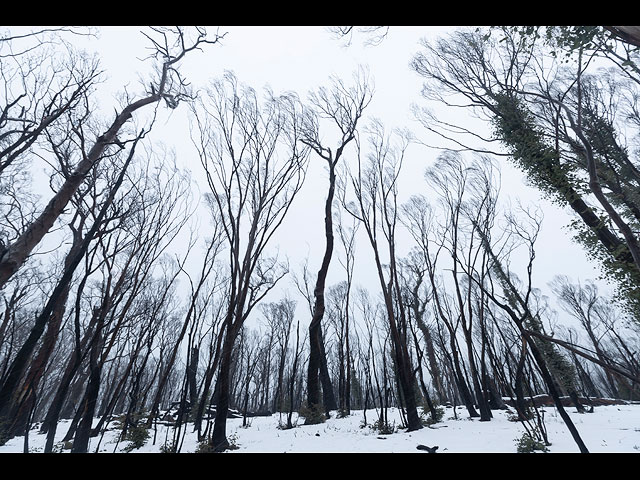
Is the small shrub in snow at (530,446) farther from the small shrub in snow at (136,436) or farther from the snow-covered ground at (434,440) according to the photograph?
the small shrub in snow at (136,436)

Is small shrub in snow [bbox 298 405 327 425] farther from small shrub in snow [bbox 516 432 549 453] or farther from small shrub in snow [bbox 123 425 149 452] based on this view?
small shrub in snow [bbox 516 432 549 453]

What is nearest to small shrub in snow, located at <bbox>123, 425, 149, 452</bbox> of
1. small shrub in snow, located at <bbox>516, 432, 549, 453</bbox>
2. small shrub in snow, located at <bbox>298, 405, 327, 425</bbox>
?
small shrub in snow, located at <bbox>298, 405, 327, 425</bbox>

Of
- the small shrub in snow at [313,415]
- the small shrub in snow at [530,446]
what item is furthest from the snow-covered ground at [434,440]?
the small shrub in snow at [313,415]

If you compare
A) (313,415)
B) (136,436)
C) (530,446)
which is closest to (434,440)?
(530,446)

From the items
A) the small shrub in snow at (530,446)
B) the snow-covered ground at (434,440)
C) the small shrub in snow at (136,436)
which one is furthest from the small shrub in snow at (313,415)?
the small shrub in snow at (530,446)

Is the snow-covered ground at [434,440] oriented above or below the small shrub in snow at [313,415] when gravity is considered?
below

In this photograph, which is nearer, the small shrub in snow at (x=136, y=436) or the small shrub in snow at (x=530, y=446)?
the small shrub in snow at (x=530, y=446)

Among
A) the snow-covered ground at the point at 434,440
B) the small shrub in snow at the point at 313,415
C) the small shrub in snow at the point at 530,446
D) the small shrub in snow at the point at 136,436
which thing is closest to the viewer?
the small shrub in snow at the point at 530,446

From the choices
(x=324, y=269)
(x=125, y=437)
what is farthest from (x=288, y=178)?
(x=125, y=437)

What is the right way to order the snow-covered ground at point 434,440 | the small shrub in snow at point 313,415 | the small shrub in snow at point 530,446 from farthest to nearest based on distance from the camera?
the small shrub in snow at point 313,415 < the snow-covered ground at point 434,440 < the small shrub in snow at point 530,446
